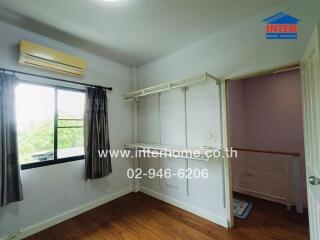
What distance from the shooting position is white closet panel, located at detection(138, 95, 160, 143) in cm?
316

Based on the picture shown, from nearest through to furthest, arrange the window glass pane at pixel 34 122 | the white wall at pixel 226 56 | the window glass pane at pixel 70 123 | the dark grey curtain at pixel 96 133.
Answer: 1. the white wall at pixel 226 56
2. the window glass pane at pixel 34 122
3. the window glass pane at pixel 70 123
4. the dark grey curtain at pixel 96 133

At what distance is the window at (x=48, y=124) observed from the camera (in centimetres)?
217

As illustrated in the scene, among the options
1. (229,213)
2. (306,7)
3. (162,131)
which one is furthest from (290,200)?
(306,7)

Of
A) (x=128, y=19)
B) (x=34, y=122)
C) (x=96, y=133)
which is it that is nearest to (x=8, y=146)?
(x=34, y=122)

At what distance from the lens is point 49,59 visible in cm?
221

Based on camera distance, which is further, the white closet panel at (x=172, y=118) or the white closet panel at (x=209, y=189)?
the white closet panel at (x=172, y=118)

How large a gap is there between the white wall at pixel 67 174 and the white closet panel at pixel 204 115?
1.39 m

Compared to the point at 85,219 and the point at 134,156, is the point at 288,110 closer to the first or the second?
the point at 134,156

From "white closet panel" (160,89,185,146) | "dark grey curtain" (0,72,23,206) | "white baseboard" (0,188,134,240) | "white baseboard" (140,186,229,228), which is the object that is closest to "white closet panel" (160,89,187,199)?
"white closet panel" (160,89,185,146)

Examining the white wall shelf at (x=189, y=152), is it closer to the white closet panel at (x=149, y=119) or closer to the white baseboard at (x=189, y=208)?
the white closet panel at (x=149, y=119)

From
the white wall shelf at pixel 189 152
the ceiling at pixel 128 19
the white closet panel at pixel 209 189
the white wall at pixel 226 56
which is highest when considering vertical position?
the ceiling at pixel 128 19

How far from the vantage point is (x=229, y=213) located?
220 centimetres

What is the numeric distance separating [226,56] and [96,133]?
226cm

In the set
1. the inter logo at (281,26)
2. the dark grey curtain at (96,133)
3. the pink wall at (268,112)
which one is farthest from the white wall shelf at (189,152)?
the inter logo at (281,26)
